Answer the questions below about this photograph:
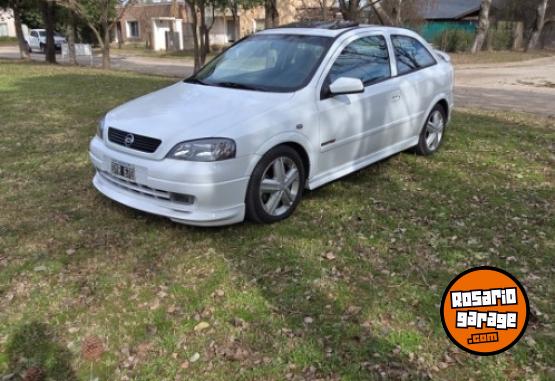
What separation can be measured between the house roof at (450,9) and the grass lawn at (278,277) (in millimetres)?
37240

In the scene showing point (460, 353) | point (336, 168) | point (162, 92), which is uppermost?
point (162, 92)

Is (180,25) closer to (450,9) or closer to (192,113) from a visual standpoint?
(450,9)

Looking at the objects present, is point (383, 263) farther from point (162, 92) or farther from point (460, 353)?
point (162, 92)

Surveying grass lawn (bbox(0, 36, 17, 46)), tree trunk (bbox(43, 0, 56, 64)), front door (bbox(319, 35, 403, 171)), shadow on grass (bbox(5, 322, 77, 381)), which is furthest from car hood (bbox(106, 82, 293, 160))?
grass lawn (bbox(0, 36, 17, 46))

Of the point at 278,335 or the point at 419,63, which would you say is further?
the point at 419,63

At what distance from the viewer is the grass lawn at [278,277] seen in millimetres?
3020

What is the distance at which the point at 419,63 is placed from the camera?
6.39 m

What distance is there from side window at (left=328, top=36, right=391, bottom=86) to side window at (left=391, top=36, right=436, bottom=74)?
280 mm

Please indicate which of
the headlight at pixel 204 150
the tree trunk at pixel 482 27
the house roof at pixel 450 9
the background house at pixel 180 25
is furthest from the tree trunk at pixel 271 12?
the house roof at pixel 450 9

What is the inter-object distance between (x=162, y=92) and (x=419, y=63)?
321cm

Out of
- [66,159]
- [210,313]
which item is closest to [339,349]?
[210,313]

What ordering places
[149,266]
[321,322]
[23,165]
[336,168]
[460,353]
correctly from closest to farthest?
[460,353] → [321,322] → [149,266] → [336,168] → [23,165]

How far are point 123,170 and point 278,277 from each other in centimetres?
165

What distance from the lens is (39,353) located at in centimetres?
304
